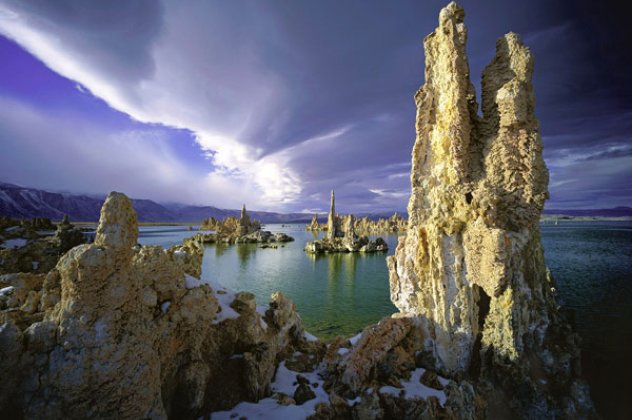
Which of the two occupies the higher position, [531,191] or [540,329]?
[531,191]

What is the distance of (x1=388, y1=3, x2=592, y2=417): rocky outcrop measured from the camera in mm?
9859

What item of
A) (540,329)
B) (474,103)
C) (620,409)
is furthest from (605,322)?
(474,103)

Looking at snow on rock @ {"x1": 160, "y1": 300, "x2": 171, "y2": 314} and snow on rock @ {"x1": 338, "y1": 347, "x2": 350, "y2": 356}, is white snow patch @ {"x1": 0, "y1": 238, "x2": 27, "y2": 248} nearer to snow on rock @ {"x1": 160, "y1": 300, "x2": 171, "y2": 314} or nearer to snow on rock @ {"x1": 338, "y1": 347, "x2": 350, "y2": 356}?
snow on rock @ {"x1": 160, "y1": 300, "x2": 171, "y2": 314}

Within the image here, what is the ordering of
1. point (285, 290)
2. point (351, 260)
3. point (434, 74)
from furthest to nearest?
1. point (351, 260)
2. point (285, 290)
3. point (434, 74)

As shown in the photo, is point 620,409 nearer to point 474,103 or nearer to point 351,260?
point 474,103

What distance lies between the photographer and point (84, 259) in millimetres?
6578

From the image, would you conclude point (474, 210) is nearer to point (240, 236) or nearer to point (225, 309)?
point (225, 309)

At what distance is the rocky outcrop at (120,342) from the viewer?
6156 mm

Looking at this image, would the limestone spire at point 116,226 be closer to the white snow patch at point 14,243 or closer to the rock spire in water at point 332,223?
the white snow patch at point 14,243

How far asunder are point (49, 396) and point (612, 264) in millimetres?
60321

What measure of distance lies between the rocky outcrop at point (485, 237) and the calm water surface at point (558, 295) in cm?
620

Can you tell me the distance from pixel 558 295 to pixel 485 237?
77.3 feet

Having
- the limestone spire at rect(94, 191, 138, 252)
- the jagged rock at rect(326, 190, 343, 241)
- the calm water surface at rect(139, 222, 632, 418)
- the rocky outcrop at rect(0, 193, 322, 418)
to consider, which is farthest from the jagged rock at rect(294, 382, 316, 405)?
the jagged rock at rect(326, 190, 343, 241)

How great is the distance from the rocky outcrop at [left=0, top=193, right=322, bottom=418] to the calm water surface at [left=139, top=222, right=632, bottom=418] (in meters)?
12.5
